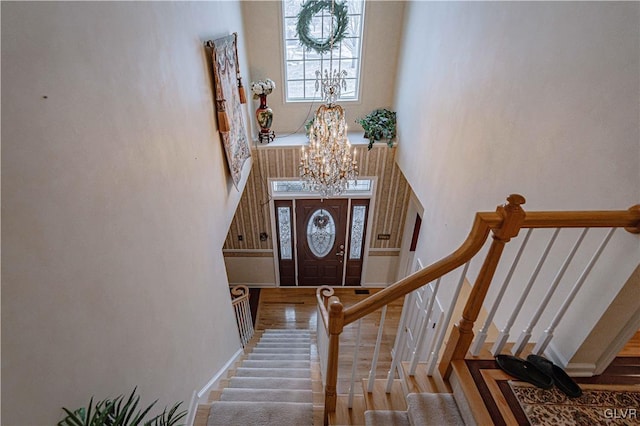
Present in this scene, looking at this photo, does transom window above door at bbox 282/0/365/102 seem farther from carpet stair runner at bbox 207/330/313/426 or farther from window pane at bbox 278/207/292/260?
carpet stair runner at bbox 207/330/313/426

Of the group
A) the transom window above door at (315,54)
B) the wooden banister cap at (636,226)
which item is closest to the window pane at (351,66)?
the transom window above door at (315,54)

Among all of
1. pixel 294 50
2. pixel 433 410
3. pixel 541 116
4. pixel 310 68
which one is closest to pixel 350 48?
pixel 310 68

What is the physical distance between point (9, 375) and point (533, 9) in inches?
114

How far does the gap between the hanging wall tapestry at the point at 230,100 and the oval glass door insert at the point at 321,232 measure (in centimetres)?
199

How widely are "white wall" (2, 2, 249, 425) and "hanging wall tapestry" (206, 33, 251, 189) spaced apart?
490 mm

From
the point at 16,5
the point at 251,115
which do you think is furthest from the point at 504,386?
the point at 251,115

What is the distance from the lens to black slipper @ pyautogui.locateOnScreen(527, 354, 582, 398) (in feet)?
4.97

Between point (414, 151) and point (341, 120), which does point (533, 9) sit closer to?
point (341, 120)

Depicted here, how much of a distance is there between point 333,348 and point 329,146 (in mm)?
2155

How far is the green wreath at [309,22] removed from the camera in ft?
14.5

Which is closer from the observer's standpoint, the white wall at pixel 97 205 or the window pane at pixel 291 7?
the white wall at pixel 97 205

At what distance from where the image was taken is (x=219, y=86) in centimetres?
293
